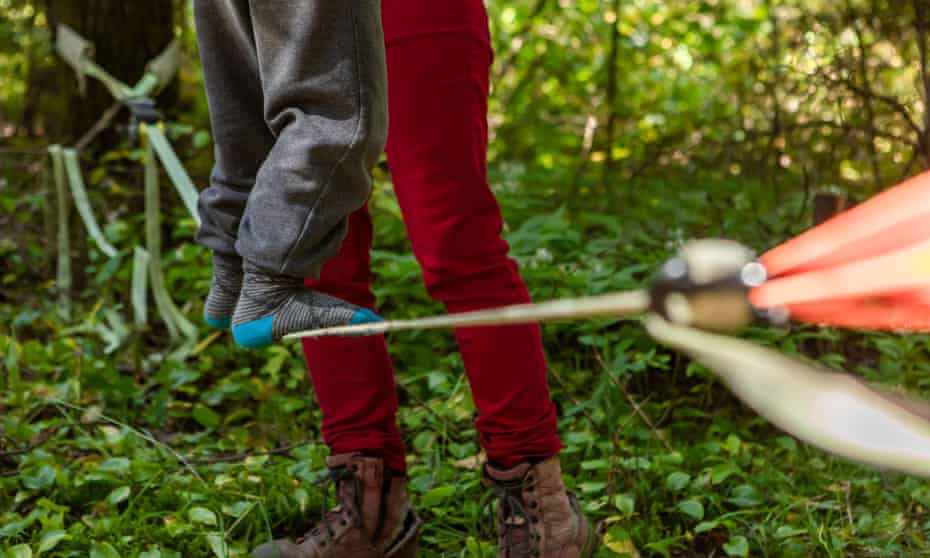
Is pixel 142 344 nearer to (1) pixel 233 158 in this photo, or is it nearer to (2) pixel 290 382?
(2) pixel 290 382

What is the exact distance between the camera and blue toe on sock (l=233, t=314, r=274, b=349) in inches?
55.3

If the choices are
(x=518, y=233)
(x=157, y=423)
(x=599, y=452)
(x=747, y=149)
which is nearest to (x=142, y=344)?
(x=157, y=423)

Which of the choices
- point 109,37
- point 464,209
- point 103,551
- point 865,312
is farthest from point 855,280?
point 109,37

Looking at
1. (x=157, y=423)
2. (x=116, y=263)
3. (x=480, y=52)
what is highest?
(x=480, y=52)

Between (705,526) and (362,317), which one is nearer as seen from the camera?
(362,317)

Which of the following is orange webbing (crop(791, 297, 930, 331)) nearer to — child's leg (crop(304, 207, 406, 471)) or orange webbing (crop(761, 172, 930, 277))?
orange webbing (crop(761, 172, 930, 277))

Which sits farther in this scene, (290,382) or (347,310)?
(290,382)

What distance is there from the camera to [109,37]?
12.7 feet

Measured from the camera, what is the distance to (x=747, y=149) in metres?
3.94

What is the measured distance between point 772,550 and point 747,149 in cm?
229

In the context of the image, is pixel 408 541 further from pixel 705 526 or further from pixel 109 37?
pixel 109 37

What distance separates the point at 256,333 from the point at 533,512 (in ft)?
2.08

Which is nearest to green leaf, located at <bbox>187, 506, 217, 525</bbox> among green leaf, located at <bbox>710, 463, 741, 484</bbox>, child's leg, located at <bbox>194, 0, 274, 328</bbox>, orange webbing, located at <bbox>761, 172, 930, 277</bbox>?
child's leg, located at <bbox>194, 0, 274, 328</bbox>

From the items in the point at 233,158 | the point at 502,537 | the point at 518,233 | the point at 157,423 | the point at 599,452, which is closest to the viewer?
the point at 233,158
